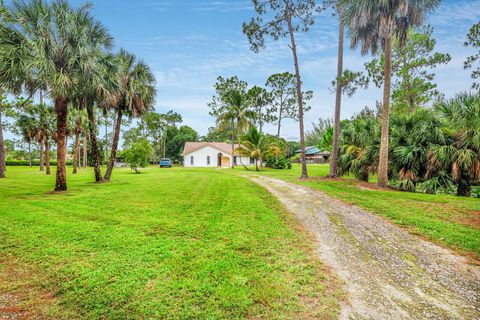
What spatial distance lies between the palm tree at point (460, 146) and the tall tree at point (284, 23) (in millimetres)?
7080

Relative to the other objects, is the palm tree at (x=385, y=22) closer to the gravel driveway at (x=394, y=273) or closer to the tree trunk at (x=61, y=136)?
the gravel driveway at (x=394, y=273)

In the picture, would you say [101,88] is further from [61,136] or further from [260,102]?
[260,102]

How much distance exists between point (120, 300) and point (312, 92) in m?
35.7

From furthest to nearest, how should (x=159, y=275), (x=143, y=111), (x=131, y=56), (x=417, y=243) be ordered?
(x=143, y=111) < (x=131, y=56) < (x=417, y=243) < (x=159, y=275)

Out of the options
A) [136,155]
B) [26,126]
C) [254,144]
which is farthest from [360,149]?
[26,126]

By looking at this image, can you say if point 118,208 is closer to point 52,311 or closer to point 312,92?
point 52,311

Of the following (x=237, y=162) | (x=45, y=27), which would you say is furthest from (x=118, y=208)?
(x=237, y=162)

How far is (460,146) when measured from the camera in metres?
9.99

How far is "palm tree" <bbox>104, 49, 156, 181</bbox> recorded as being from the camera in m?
16.1

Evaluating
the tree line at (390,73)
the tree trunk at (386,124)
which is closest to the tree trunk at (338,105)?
the tree line at (390,73)

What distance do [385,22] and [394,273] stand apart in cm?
1174

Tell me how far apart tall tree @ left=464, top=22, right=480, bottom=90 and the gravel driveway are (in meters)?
9.23

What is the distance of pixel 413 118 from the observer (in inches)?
475

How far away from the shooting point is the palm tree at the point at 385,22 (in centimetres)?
1070
